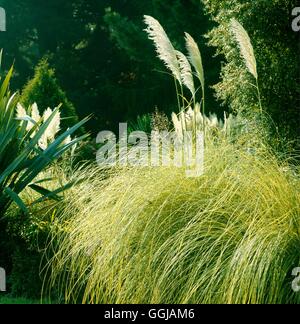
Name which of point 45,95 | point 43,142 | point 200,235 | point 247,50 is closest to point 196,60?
point 247,50

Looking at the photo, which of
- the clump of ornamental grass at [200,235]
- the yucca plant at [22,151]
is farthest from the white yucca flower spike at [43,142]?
the clump of ornamental grass at [200,235]

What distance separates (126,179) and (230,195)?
0.86 m

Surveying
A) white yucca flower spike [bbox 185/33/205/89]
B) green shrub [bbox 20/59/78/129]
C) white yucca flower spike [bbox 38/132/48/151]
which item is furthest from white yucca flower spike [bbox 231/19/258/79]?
green shrub [bbox 20/59/78/129]

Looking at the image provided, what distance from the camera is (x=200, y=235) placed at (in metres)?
4.49

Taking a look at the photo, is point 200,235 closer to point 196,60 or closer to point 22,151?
point 196,60

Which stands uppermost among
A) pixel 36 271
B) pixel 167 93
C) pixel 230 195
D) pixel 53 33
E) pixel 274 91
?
pixel 53 33

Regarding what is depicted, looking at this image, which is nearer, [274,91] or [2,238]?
[2,238]

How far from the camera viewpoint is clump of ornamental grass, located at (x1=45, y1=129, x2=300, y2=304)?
4.21 meters

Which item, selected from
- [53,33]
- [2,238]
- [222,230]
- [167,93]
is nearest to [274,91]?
[2,238]

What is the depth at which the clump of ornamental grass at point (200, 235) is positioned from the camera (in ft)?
13.8

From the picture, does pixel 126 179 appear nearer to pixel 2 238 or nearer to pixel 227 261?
pixel 227 261

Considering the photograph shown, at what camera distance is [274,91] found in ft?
31.4

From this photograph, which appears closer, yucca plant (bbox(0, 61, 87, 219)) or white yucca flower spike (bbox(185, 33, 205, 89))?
white yucca flower spike (bbox(185, 33, 205, 89))

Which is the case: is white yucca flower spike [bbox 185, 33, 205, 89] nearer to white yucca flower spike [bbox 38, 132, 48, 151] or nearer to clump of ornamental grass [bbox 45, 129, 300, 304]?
clump of ornamental grass [bbox 45, 129, 300, 304]
